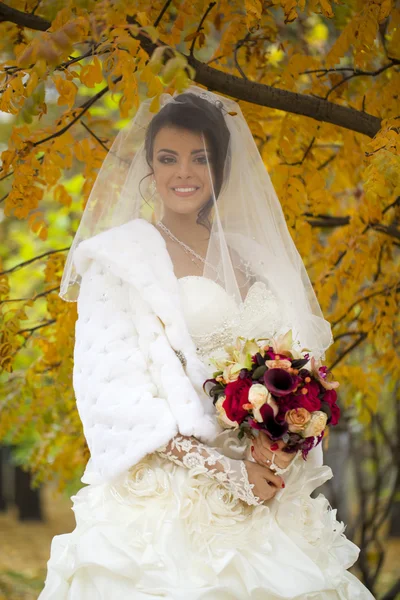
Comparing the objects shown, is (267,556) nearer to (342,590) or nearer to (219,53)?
(342,590)

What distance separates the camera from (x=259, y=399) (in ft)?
7.50

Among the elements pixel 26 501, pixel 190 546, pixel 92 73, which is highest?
pixel 92 73

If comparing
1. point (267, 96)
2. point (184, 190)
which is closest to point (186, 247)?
point (184, 190)

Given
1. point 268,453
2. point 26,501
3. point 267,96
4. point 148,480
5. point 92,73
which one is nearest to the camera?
point 268,453

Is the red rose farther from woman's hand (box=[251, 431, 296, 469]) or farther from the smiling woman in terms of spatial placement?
the smiling woman

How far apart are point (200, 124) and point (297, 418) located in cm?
127

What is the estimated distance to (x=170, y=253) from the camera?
292cm

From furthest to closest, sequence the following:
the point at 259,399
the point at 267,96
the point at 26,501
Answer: the point at 26,501, the point at 267,96, the point at 259,399

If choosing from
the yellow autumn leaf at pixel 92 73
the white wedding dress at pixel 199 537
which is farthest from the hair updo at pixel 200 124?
the white wedding dress at pixel 199 537

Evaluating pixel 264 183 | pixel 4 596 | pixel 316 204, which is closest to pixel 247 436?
pixel 264 183

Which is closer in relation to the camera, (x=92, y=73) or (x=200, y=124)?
(x=92, y=73)

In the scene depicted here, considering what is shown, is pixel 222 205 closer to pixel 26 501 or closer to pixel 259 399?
pixel 259 399

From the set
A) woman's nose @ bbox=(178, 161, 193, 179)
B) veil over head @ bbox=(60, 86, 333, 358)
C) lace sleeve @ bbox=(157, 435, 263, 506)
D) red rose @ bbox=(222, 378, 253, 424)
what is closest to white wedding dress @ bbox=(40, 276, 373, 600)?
lace sleeve @ bbox=(157, 435, 263, 506)

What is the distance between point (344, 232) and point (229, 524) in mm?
2286
